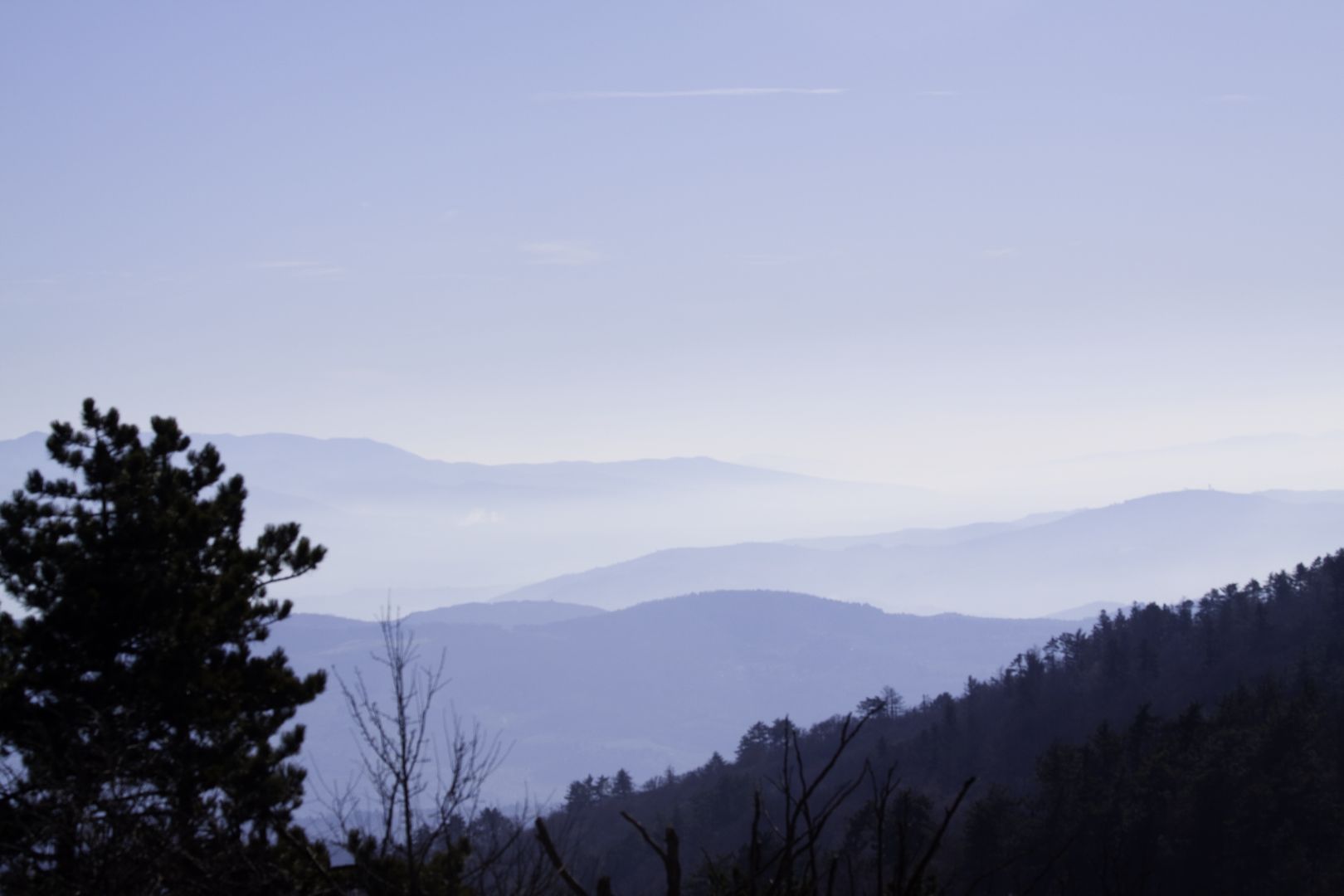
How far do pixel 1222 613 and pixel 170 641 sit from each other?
113m

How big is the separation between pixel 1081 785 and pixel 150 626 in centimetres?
4520

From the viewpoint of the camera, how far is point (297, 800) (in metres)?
13.3

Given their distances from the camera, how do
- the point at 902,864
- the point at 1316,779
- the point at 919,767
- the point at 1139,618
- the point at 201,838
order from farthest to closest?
the point at 1139,618, the point at 919,767, the point at 1316,779, the point at 201,838, the point at 902,864

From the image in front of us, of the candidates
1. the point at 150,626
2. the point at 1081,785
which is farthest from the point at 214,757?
the point at 1081,785

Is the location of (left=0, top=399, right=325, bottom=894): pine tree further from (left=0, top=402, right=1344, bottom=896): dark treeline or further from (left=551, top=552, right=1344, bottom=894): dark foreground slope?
(left=551, top=552, right=1344, bottom=894): dark foreground slope

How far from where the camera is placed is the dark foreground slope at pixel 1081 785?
8.28m

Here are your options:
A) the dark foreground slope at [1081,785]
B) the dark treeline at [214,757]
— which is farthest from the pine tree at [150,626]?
the dark foreground slope at [1081,785]

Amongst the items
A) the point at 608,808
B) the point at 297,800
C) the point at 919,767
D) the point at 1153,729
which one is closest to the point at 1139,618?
the point at 919,767

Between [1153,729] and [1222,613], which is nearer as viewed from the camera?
[1153,729]

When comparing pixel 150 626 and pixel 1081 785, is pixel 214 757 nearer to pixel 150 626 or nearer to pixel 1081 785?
pixel 150 626

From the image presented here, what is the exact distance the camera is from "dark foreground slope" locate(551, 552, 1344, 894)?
8.28 metres

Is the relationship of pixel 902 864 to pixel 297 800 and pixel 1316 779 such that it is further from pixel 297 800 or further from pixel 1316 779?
pixel 1316 779

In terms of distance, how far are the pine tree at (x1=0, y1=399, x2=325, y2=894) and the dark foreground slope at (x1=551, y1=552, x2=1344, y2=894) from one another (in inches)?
169

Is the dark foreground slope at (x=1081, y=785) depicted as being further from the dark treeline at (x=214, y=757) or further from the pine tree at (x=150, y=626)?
the pine tree at (x=150, y=626)
